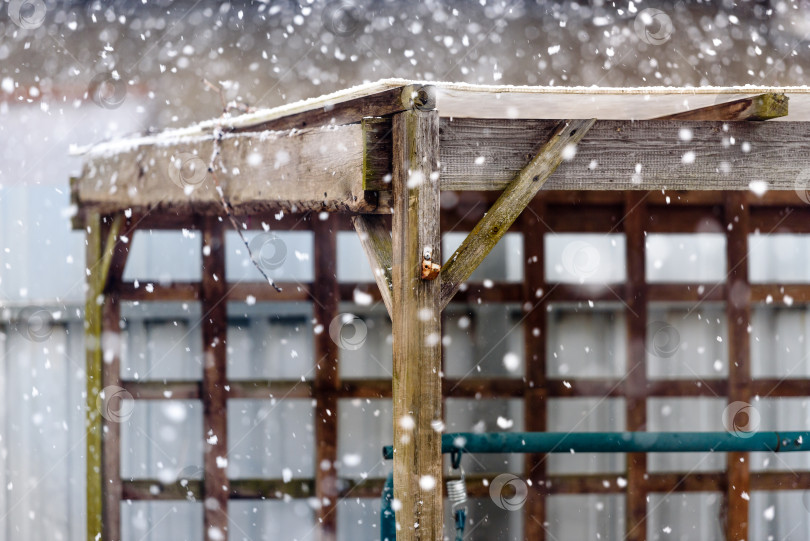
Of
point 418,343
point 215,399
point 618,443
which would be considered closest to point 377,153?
point 418,343

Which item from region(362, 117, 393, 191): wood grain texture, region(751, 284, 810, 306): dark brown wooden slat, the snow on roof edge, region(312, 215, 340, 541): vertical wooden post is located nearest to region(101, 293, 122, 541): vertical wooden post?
region(312, 215, 340, 541): vertical wooden post

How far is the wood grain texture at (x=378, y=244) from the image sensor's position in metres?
2.12

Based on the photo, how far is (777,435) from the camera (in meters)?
2.94

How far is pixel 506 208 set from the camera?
6.79ft

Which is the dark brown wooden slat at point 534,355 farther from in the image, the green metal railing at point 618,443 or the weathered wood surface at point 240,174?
the weathered wood surface at point 240,174

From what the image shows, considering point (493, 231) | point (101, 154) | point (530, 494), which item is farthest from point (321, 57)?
point (530, 494)

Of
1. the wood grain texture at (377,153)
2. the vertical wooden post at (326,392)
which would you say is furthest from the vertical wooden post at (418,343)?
the vertical wooden post at (326,392)

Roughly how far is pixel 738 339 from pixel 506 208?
3.27 m

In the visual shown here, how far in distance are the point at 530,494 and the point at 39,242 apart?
3.81 m

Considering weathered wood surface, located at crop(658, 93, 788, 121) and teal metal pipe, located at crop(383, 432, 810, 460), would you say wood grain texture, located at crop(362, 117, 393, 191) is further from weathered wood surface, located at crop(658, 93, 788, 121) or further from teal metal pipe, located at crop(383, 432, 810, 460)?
teal metal pipe, located at crop(383, 432, 810, 460)

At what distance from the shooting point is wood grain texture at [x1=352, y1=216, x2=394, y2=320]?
6.94 feet

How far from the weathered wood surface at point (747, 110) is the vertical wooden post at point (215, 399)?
10.3 feet

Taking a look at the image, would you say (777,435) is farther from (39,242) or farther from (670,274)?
(39,242)

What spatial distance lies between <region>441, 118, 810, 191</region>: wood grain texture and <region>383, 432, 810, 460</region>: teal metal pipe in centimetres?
120
